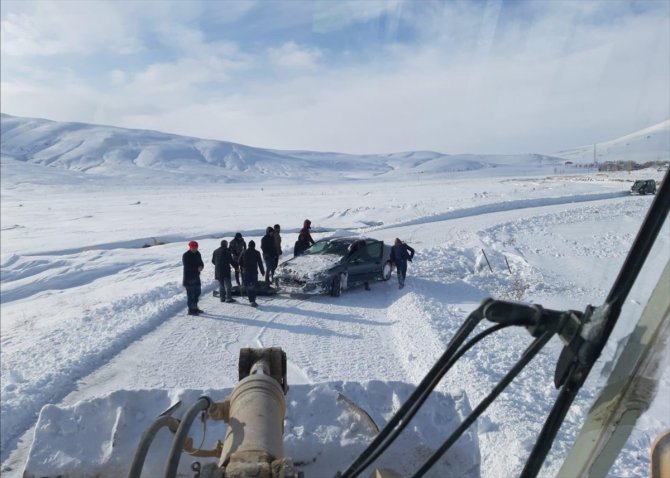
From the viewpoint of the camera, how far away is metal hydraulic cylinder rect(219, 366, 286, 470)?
2.50m

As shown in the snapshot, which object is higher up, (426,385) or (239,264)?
(426,385)

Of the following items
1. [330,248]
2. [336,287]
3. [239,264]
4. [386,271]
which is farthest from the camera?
[386,271]

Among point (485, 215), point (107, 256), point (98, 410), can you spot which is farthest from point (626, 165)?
point (485, 215)

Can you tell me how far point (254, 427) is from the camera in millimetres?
2906

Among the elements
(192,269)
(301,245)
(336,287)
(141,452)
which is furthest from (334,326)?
(141,452)

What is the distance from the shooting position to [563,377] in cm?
163

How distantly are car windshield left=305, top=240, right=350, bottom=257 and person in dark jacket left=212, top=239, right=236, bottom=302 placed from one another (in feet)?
9.20

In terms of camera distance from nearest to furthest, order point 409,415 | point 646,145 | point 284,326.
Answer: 1. point 409,415
2. point 646,145
3. point 284,326

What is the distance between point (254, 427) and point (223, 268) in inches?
407

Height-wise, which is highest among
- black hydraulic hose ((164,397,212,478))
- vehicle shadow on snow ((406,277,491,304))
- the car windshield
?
black hydraulic hose ((164,397,212,478))

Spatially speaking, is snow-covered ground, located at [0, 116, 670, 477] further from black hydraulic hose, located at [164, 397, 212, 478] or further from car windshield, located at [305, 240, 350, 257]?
black hydraulic hose, located at [164, 397, 212, 478]

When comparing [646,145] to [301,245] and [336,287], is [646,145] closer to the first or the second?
[336,287]

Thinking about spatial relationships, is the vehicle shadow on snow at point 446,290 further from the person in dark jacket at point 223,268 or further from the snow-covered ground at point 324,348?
the person in dark jacket at point 223,268

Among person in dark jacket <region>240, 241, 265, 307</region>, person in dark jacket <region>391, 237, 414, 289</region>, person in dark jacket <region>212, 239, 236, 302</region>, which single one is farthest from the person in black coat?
person in dark jacket <region>391, 237, 414, 289</region>
